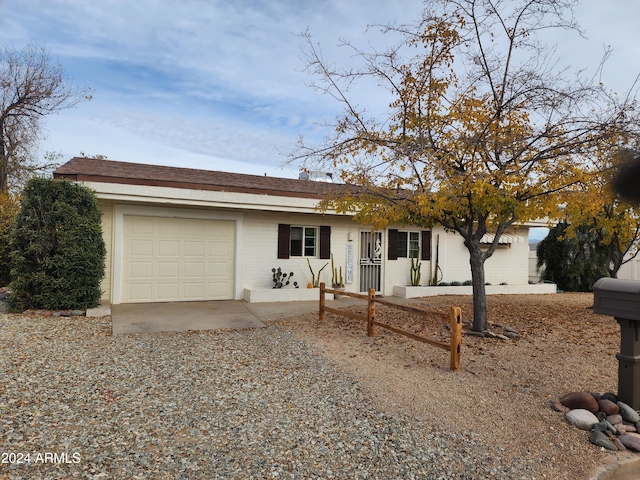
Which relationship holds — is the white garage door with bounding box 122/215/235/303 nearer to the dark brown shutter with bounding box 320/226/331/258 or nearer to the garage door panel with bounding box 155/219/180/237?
the garage door panel with bounding box 155/219/180/237

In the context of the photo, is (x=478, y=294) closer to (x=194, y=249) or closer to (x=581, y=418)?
(x=581, y=418)

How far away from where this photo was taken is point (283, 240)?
10852 millimetres

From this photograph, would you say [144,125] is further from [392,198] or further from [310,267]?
[392,198]

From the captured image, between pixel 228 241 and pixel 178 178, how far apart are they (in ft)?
8.83

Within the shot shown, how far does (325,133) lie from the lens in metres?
7.20

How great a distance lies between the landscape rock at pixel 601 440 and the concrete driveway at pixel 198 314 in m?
5.44

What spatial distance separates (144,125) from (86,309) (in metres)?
8.02

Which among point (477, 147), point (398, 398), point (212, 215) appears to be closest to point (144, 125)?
point (212, 215)

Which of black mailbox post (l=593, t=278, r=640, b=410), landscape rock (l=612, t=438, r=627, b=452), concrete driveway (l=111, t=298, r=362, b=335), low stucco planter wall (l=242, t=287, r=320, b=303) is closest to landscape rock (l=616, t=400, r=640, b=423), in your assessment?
black mailbox post (l=593, t=278, r=640, b=410)

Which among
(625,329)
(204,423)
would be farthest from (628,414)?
(204,423)

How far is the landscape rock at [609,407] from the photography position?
3.75m

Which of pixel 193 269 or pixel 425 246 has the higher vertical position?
pixel 425 246

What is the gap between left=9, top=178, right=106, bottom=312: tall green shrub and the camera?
24.4 feet

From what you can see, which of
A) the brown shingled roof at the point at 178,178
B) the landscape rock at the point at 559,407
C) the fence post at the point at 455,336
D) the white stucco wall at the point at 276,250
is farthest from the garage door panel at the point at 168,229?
the landscape rock at the point at 559,407
